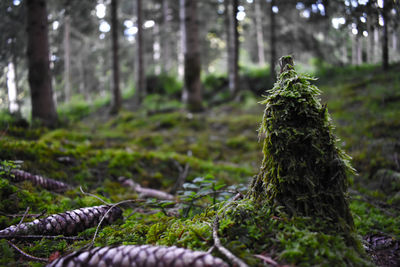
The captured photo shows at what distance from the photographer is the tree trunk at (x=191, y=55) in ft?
30.9

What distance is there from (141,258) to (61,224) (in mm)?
1061

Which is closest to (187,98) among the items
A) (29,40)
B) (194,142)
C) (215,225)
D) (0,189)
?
(194,142)

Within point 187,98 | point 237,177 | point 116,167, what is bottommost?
point 237,177

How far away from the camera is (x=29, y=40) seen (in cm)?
650

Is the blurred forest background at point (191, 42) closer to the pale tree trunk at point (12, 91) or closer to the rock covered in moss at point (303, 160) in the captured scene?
the pale tree trunk at point (12, 91)

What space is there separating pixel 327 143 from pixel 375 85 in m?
8.82

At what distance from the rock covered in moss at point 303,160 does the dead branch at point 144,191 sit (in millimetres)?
2035

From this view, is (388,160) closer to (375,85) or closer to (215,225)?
(215,225)

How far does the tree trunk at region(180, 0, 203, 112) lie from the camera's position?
9.41m

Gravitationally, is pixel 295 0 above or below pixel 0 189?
above

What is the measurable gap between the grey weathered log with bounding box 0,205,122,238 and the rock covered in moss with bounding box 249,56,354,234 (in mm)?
1439

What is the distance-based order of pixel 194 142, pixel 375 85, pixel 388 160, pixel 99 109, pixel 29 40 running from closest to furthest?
pixel 388 160 < pixel 29 40 < pixel 194 142 < pixel 375 85 < pixel 99 109

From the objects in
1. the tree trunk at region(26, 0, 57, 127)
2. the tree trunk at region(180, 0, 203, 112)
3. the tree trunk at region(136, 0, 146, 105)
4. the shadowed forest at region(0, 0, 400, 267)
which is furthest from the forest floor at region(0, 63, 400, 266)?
the tree trunk at region(136, 0, 146, 105)

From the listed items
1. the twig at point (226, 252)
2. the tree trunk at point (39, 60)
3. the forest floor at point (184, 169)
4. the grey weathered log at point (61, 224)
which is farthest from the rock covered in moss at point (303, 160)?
the tree trunk at point (39, 60)
